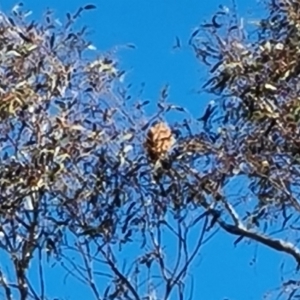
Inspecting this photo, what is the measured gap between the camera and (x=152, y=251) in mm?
6676

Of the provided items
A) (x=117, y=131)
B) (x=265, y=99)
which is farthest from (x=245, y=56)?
(x=117, y=131)

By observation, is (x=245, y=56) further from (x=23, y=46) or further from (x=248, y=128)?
(x=23, y=46)

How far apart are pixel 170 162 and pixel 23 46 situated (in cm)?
94

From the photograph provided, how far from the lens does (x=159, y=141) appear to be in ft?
21.5

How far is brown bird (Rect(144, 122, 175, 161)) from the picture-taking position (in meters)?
6.54

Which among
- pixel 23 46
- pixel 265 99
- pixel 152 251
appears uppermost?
pixel 23 46

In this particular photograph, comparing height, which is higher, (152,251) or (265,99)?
(265,99)

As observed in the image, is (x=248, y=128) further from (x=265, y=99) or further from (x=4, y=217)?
(x=4, y=217)

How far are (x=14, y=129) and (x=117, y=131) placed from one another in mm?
491

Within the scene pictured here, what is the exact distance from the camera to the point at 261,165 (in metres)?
6.54

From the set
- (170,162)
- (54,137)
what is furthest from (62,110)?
(170,162)

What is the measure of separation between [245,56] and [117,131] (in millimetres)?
685

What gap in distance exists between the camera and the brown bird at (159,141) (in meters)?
6.54

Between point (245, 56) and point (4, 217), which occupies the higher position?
point (245, 56)
